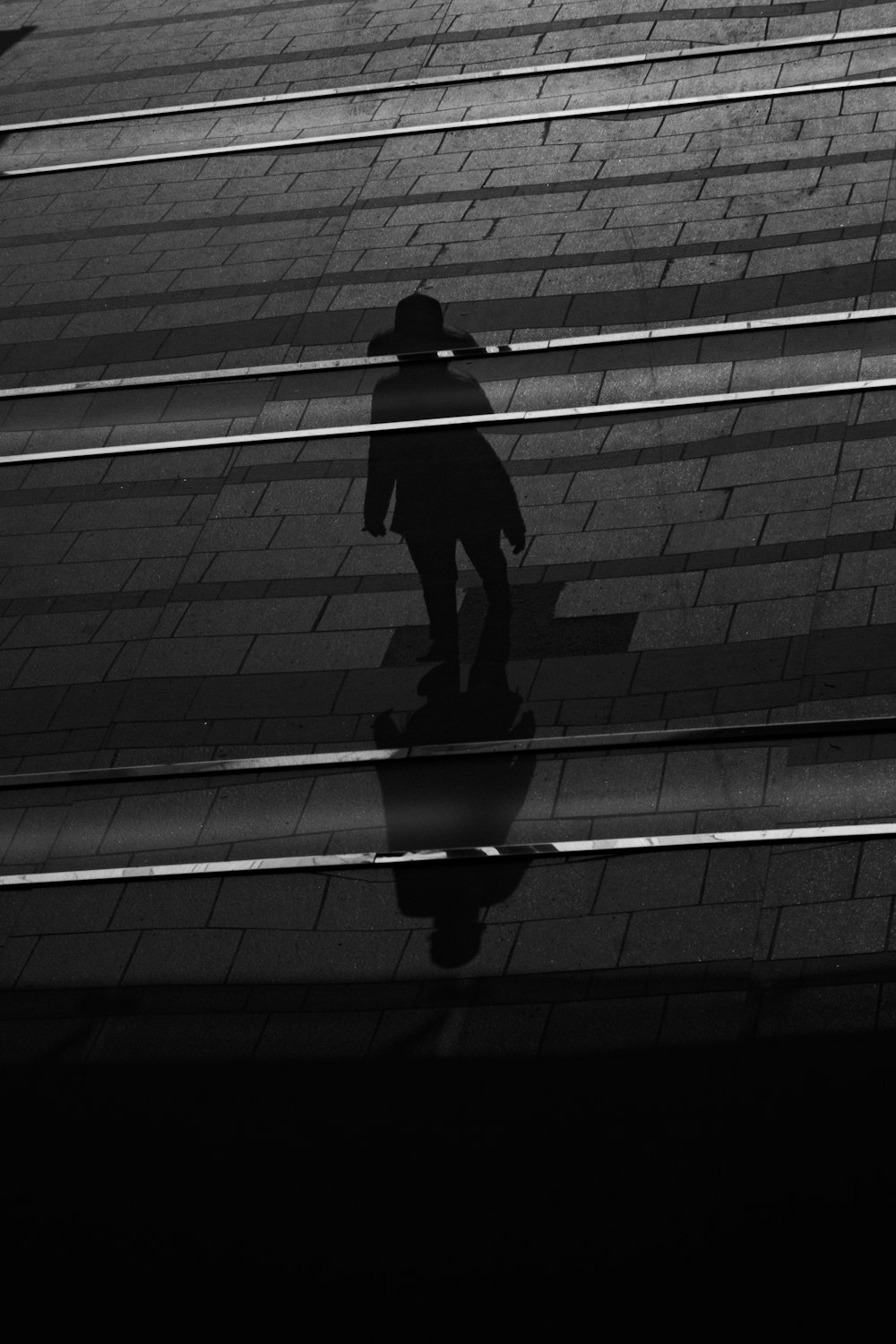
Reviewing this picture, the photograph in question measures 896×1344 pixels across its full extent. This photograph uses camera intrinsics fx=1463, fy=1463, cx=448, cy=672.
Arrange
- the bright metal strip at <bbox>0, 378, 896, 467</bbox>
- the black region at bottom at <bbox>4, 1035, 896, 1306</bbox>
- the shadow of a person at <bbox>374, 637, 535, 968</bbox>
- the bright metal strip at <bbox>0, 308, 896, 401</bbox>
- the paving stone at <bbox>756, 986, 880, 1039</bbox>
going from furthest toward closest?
the bright metal strip at <bbox>0, 308, 896, 401</bbox> < the bright metal strip at <bbox>0, 378, 896, 467</bbox> < the shadow of a person at <bbox>374, 637, 535, 968</bbox> < the paving stone at <bbox>756, 986, 880, 1039</bbox> < the black region at bottom at <bbox>4, 1035, 896, 1306</bbox>

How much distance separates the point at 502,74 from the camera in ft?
31.1

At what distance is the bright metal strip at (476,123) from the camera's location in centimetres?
881

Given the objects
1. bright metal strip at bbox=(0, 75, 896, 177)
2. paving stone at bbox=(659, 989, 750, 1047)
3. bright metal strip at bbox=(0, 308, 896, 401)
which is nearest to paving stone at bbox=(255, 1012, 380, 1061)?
paving stone at bbox=(659, 989, 750, 1047)

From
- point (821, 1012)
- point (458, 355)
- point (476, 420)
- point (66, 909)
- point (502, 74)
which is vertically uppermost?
point (502, 74)

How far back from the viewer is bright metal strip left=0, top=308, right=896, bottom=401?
7336mm

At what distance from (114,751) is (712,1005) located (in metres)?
2.70

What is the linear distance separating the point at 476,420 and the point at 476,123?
9.36 ft

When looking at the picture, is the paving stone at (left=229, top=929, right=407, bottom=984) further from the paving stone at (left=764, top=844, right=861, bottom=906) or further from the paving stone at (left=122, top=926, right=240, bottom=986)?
the paving stone at (left=764, top=844, right=861, bottom=906)

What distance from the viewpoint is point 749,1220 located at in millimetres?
4332

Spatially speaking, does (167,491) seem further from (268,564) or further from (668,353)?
Answer: (668,353)

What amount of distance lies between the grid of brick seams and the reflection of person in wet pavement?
A: 0.32 ft

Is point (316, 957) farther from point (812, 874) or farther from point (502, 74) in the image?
point (502, 74)

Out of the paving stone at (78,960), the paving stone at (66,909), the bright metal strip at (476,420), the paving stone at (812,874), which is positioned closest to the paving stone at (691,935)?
the paving stone at (812,874)

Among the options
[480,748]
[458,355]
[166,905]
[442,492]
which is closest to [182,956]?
[166,905]
